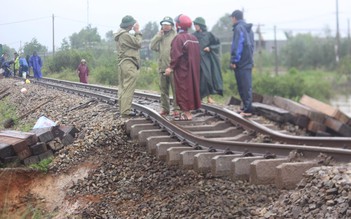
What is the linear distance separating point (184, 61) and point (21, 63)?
3851 millimetres

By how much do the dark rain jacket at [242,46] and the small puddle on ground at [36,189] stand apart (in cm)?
348

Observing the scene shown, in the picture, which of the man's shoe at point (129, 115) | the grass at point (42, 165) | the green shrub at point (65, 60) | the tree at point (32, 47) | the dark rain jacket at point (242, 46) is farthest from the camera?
the green shrub at point (65, 60)

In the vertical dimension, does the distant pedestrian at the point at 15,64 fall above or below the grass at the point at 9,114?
above

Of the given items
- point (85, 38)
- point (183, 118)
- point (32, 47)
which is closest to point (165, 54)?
point (183, 118)

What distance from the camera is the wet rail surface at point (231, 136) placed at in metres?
5.75

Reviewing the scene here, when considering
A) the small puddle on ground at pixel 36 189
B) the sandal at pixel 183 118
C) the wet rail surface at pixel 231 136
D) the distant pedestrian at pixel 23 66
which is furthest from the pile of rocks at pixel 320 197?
the distant pedestrian at pixel 23 66

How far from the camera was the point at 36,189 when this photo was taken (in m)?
7.05

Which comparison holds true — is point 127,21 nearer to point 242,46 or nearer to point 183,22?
point 183,22

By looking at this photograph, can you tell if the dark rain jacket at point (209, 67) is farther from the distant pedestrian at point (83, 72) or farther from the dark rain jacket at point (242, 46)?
→ the distant pedestrian at point (83, 72)

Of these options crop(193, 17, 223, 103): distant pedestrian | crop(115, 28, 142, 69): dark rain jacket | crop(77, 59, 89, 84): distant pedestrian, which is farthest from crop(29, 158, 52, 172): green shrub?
crop(77, 59, 89, 84): distant pedestrian

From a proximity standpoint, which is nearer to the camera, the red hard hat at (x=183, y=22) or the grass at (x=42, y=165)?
the grass at (x=42, y=165)

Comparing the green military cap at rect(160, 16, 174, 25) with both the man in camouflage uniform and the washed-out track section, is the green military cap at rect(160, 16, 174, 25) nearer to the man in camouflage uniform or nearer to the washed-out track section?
the man in camouflage uniform

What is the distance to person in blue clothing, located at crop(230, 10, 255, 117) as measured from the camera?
364 inches

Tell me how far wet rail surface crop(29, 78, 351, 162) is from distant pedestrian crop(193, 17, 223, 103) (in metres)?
0.37
